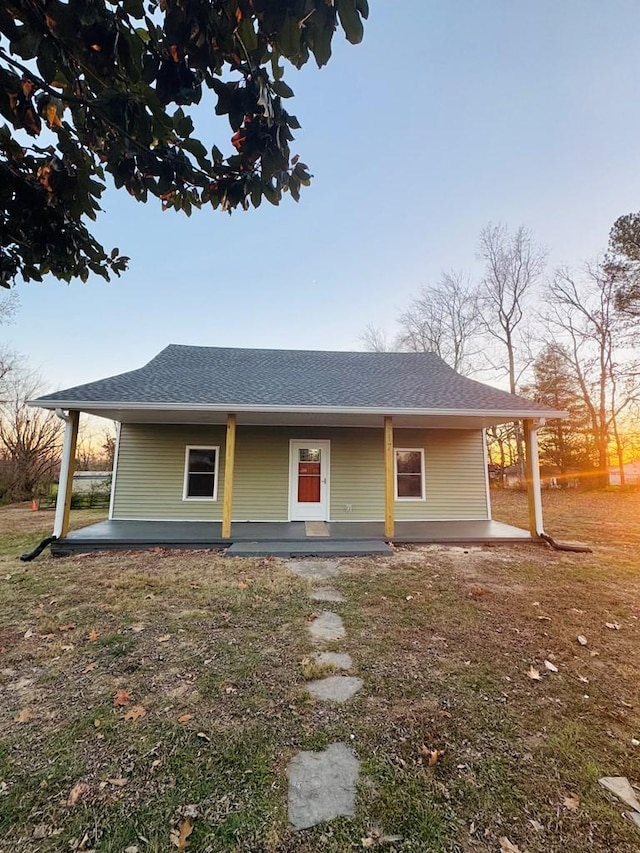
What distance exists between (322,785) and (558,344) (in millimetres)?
A: 22651

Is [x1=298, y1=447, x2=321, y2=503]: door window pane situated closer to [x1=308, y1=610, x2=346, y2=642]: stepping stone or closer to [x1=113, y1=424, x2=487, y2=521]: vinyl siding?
[x1=113, y1=424, x2=487, y2=521]: vinyl siding

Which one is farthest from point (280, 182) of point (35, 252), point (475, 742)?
point (475, 742)

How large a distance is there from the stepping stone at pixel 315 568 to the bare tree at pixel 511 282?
16.9m

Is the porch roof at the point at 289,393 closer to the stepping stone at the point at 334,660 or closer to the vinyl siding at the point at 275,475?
the vinyl siding at the point at 275,475

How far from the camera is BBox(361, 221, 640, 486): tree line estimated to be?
18.2 metres

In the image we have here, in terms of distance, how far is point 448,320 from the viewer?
22.6m

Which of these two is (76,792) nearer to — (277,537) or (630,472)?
(277,537)

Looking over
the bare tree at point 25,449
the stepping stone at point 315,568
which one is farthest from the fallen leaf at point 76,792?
the bare tree at point 25,449

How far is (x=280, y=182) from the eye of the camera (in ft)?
6.82

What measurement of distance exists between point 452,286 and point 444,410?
A: 1739 centimetres

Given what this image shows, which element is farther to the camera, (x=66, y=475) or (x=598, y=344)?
(x=598, y=344)

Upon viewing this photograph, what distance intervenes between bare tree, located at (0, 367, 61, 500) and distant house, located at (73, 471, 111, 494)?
2543mm

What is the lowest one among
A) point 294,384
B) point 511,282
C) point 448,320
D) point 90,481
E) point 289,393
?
point 90,481

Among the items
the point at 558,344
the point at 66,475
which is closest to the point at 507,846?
the point at 66,475
